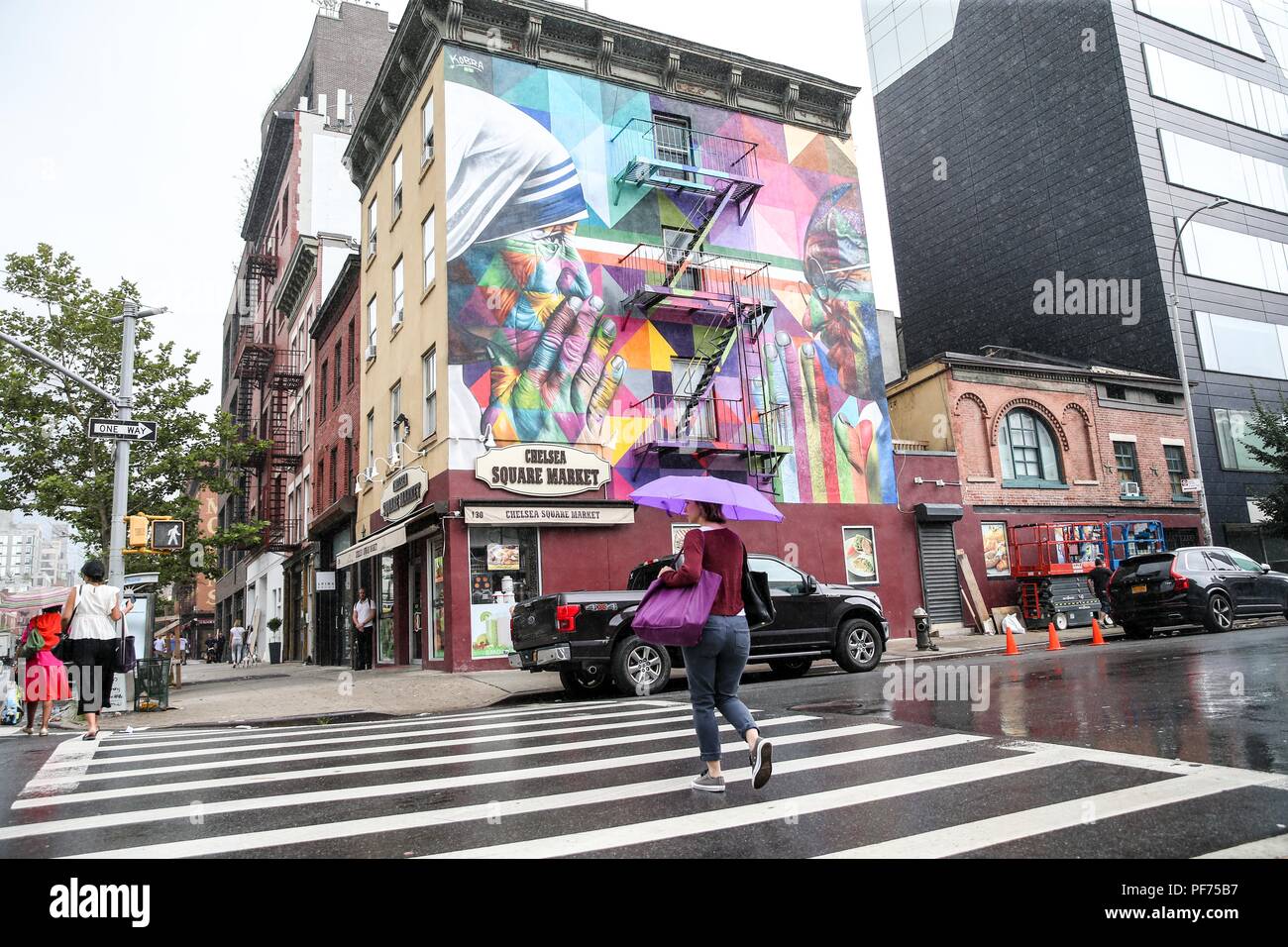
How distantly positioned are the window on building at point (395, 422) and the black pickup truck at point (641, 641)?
30.6ft

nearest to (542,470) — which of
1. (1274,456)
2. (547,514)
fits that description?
(547,514)

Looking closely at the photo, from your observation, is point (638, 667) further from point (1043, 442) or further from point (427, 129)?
point (1043, 442)

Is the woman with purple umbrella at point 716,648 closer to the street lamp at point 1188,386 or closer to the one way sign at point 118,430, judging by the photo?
the one way sign at point 118,430

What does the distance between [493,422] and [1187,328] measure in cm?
2499

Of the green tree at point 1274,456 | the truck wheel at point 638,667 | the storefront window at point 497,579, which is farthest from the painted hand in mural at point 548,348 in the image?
the green tree at point 1274,456

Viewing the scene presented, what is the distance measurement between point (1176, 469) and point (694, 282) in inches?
720

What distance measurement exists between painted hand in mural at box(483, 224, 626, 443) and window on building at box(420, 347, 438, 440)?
5.70 feet

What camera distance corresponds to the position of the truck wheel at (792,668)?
13.8m

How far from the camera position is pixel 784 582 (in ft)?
43.0

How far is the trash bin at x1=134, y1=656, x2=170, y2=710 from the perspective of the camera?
42.2ft

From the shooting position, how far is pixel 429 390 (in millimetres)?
19344

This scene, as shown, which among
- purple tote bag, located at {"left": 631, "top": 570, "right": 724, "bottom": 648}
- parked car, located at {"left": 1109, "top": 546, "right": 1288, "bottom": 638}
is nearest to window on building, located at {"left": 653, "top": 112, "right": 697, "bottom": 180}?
parked car, located at {"left": 1109, "top": 546, "right": 1288, "bottom": 638}
